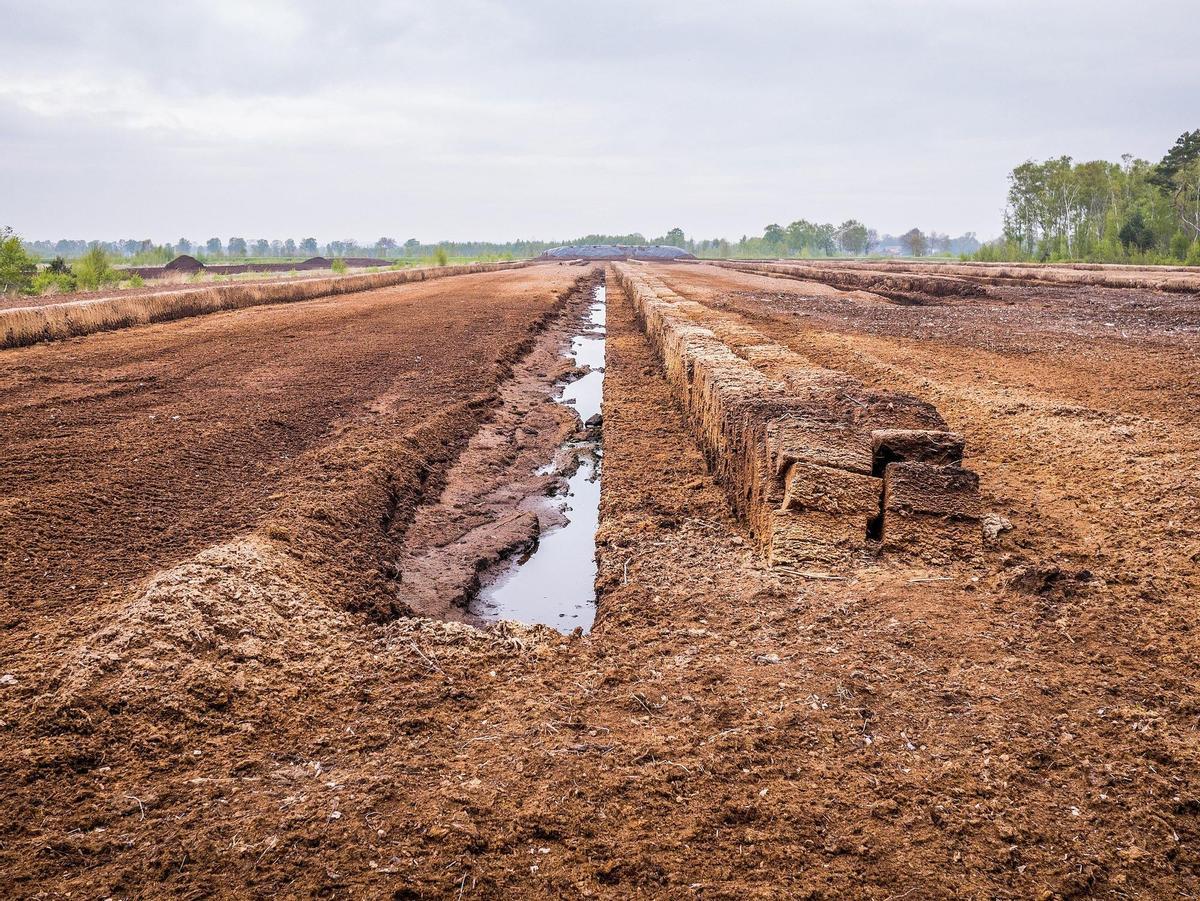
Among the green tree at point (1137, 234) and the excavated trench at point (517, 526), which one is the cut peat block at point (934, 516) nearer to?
the excavated trench at point (517, 526)

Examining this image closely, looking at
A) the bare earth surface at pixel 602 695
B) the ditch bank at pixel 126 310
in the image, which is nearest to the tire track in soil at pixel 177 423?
the bare earth surface at pixel 602 695

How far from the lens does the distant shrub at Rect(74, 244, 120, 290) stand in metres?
28.3

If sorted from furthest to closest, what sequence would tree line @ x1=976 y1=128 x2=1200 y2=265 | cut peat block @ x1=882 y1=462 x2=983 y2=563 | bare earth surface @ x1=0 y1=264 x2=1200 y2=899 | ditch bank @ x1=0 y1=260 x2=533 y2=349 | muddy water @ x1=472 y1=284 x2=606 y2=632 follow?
tree line @ x1=976 y1=128 x2=1200 y2=265 < ditch bank @ x1=0 y1=260 x2=533 y2=349 < muddy water @ x1=472 y1=284 x2=606 y2=632 < cut peat block @ x1=882 y1=462 x2=983 y2=563 < bare earth surface @ x1=0 y1=264 x2=1200 y2=899

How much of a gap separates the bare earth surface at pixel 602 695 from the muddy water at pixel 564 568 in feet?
1.12

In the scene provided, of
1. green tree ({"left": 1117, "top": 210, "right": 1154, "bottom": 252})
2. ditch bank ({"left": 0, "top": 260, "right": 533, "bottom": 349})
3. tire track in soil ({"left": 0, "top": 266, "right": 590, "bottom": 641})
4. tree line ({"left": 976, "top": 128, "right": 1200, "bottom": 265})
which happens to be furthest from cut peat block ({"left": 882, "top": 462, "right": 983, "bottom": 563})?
green tree ({"left": 1117, "top": 210, "right": 1154, "bottom": 252})

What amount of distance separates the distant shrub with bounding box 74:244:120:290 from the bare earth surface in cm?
2617

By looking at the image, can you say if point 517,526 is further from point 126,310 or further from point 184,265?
point 184,265

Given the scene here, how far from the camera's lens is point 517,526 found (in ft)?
19.3

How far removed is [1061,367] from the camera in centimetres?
942

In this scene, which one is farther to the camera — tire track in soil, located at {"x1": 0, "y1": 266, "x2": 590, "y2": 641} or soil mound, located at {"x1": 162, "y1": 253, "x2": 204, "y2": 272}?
soil mound, located at {"x1": 162, "y1": 253, "x2": 204, "y2": 272}

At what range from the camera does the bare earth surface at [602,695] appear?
2195 mm

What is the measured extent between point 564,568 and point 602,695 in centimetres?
229

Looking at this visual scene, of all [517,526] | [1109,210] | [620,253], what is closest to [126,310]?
[517,526]

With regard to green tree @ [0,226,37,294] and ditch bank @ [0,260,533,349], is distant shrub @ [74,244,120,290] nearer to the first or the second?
green tree @ [0,226,37,294]
